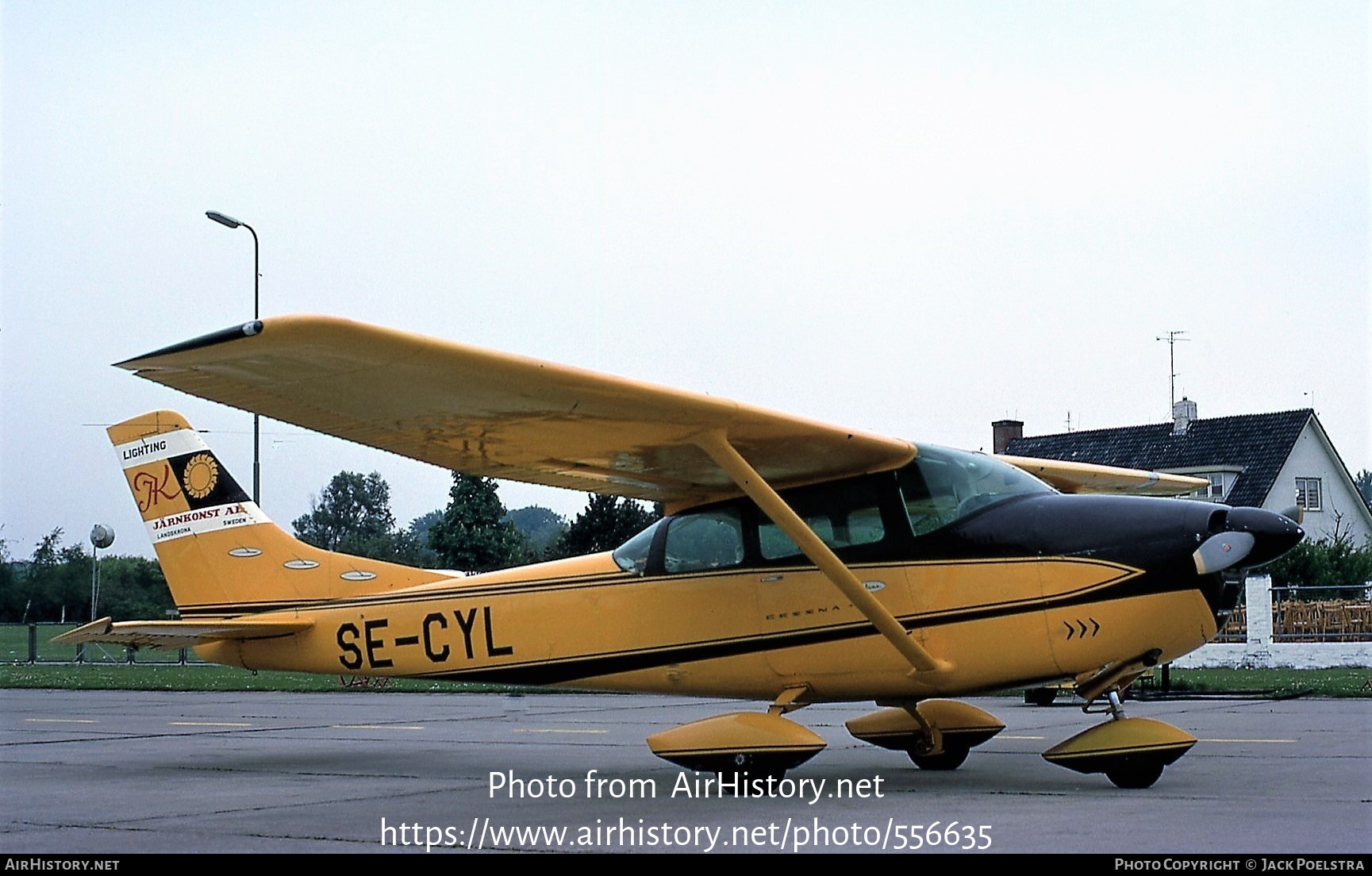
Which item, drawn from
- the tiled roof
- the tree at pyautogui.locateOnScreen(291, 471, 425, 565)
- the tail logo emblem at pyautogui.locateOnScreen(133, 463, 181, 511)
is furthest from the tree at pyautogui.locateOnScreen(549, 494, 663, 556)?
the tree at pyautogui.locateOnScreen(291, 471, 425, 565)

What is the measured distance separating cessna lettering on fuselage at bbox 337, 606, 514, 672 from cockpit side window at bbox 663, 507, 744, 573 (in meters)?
1.71

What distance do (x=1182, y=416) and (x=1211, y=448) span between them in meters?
1.75

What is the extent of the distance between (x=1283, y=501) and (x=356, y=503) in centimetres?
11006

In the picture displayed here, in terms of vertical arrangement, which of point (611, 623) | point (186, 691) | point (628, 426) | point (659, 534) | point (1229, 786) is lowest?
point (186, 691)

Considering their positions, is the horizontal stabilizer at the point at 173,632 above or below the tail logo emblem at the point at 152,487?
below

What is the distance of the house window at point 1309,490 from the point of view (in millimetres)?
47438

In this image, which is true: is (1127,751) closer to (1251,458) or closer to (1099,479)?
(1099,479)

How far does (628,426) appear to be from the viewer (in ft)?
31.8

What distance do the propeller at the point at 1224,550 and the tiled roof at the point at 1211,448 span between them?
122 feet

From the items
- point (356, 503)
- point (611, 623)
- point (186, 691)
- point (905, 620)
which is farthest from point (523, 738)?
point (356, 503)

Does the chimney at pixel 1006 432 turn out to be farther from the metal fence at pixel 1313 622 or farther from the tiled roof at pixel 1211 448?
the metal fence at pixel 1313 622

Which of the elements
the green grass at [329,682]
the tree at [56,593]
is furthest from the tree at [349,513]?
the green grass at [329,682]

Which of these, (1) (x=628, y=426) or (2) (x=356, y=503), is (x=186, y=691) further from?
(2) (x=356, y=503)

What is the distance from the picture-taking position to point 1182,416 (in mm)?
49344
